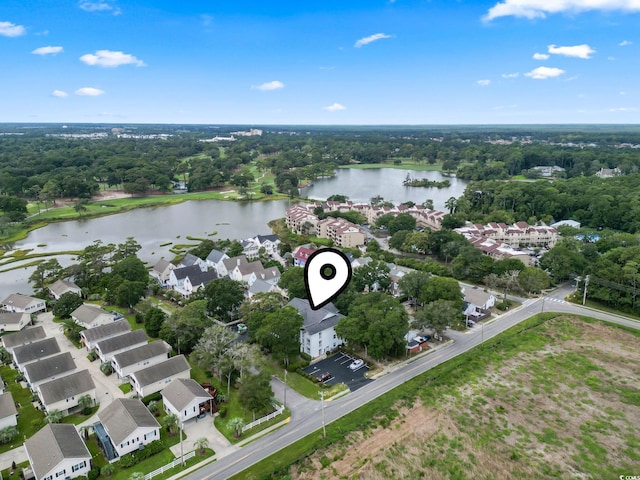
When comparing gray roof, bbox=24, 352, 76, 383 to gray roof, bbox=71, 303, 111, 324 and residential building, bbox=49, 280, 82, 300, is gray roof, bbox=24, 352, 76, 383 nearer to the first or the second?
gray roof, bbox=71, 303, 111, 324

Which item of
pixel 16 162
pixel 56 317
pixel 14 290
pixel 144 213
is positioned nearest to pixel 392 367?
pixel 56 317

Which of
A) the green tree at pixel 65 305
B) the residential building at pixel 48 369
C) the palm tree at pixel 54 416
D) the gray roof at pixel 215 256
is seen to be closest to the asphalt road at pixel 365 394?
the palm tree at pixel 54 416

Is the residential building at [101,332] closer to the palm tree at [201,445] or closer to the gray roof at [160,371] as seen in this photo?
the gray roof at [160,371]

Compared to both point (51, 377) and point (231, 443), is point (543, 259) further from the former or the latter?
point (51, 377)

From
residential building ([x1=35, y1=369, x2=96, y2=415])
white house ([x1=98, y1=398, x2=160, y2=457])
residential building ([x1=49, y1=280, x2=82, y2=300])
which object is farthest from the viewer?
residential building ([x1=49, y1=280, x2=82, y2=300])

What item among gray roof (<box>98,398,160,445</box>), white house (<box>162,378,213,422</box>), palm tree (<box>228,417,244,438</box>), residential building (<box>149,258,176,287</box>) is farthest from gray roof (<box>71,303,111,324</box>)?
palm tree (<box>228,417,244,438</box>)

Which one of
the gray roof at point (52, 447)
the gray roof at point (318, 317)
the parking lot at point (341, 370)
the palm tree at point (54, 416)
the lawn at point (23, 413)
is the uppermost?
the gray roof at point (318, 317)
